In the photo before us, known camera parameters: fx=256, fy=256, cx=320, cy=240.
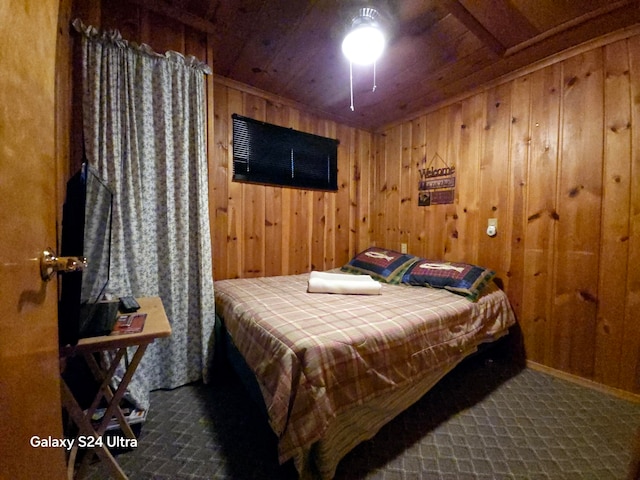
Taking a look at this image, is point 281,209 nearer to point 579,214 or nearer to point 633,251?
point 579,214

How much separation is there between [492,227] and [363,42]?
6.00 ft

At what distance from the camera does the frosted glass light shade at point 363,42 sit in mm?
1571

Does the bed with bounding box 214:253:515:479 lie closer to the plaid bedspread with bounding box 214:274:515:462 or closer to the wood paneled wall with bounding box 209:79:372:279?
the plaid bedspread with bounding box 214:274:515:462

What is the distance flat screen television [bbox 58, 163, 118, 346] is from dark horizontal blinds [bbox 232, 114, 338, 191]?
1.32 meters

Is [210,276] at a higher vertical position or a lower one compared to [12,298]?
lower

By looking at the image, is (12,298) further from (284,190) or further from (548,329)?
(548,329)

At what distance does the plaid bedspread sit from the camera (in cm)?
99

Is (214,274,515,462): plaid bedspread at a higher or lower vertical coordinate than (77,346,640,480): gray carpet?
higher

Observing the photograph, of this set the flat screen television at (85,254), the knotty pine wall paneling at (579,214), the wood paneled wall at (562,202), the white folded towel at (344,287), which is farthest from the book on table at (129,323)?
the knotty pine wall paneling at (579,214)

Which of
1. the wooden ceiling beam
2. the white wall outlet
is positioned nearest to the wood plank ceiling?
the wooden ceiling beam

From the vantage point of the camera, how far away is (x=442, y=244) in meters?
2.67

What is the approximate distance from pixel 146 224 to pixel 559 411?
2.81 m

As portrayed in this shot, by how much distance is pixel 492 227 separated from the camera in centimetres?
229

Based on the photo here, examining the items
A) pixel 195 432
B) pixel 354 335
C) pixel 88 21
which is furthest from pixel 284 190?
pixel 195 432
